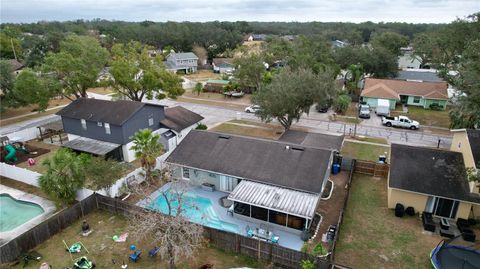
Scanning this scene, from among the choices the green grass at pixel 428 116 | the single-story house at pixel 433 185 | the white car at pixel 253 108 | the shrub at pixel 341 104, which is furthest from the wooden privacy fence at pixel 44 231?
the green grass at pixel 428 116

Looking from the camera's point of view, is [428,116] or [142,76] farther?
[428,116]

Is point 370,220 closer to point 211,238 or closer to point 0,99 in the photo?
point 211,238

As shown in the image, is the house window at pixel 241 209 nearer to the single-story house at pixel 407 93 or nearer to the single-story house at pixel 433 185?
the single-story house at pixel 433 185

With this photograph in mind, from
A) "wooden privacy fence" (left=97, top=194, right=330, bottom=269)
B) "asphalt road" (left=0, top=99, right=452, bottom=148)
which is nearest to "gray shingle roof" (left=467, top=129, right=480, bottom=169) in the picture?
"asphalt road" (left=0, top=99, right=452, bottom=148)

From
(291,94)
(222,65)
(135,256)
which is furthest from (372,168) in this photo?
(222,65)

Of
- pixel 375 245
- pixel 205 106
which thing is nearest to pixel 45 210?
pixel 375 245

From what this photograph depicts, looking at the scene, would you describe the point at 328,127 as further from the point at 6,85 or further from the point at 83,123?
the point at 6,85

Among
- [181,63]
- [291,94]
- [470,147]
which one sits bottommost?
[470,147]

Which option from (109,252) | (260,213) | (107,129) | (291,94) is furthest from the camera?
(291,94)
